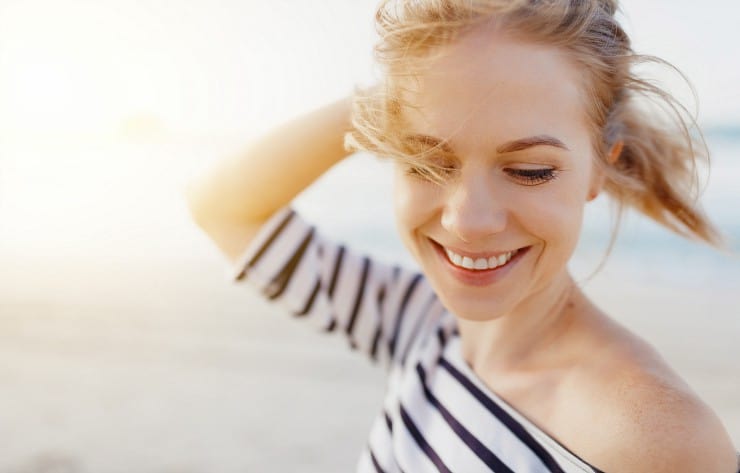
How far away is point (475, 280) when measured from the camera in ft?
5.50

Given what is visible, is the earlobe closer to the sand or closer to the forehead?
the forehead

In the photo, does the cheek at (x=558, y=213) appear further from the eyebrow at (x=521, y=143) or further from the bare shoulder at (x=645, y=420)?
the bare shoulder at (x=645, y=420)

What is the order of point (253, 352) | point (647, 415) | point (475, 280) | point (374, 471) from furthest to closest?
point (253, 352) < point (374, 471) < point (475, 280) < point (647, 415)

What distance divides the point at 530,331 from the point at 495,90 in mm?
683

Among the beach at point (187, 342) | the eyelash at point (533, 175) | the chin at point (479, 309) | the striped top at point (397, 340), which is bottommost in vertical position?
the beach at point (187, 342)

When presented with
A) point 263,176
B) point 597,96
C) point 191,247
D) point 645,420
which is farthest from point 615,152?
point 191,247

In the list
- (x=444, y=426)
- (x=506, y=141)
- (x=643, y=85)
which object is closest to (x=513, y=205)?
(x=506, y=141)

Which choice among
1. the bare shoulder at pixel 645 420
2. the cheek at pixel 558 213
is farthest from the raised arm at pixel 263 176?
the bare shoulder at pixel 645 420

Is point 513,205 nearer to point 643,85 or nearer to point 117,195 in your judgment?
point 643,85

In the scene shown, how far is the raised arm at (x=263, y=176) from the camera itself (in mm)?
2160

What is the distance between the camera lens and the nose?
1.56 m

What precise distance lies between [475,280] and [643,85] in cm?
60

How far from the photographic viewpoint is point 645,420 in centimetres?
138

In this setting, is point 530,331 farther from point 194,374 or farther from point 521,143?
point 194,374
